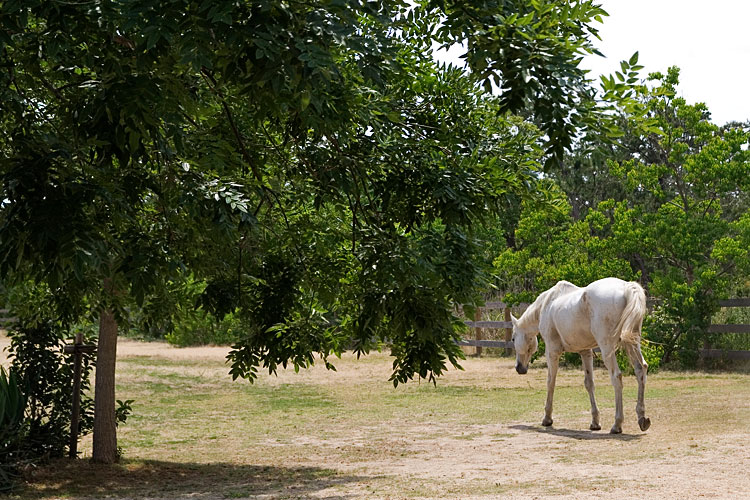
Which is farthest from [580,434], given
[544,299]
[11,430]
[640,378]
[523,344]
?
[11,430]

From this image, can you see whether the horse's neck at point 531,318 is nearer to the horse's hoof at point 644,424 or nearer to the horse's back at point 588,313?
the horse's back at point 588,313

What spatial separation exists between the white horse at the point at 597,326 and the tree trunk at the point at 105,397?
6.06m

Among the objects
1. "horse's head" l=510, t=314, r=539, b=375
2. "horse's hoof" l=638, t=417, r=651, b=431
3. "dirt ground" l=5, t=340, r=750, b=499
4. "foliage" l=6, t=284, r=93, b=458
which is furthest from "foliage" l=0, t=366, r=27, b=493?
"horse's head" l=510, t=314, r=539, b=375

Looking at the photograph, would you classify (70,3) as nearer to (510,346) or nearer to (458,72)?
(458,72)

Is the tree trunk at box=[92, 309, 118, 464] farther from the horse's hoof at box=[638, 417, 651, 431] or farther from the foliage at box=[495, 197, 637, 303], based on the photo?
the foliage at box=[495, 197, 637, 303]

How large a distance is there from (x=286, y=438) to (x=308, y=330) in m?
4.51

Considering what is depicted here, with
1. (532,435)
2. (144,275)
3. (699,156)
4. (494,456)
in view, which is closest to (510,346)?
(699,156)

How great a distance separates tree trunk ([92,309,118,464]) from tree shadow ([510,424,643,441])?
5.67 metres

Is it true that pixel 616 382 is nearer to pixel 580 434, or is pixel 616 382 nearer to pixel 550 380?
pixel 580 434

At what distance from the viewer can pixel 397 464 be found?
10.1 metres

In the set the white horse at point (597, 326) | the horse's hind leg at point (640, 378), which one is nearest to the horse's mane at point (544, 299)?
the white horse at point (597, 326)

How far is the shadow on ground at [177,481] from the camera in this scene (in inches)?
333

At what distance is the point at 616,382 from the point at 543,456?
254cm

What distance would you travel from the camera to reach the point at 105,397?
10.1 meters
